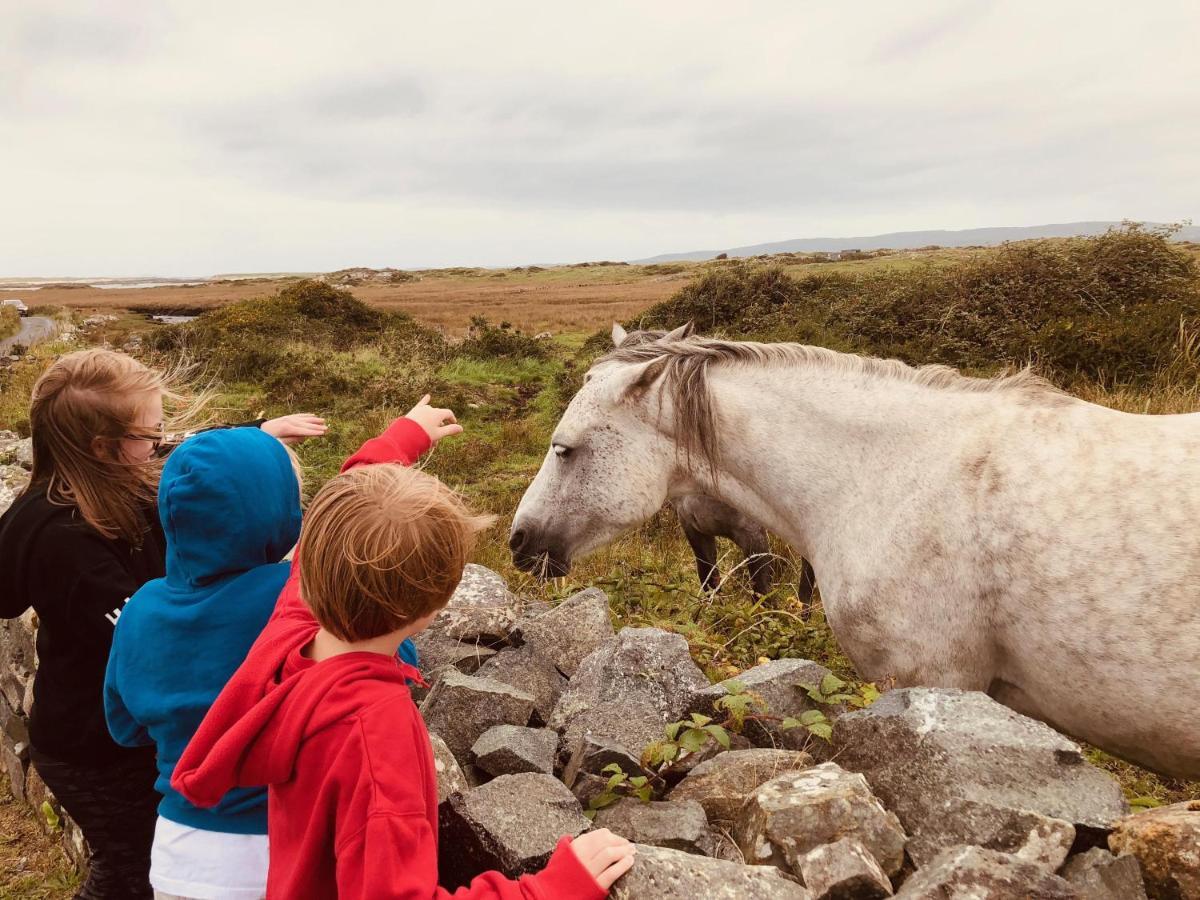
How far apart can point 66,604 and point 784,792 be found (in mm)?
2520

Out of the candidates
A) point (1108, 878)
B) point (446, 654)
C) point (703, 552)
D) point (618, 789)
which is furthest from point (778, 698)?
point (703, 552)

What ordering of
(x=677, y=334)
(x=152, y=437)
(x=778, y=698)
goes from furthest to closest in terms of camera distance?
(x=677, y=334) → (x=778, y=698) → (x=152, y=437)

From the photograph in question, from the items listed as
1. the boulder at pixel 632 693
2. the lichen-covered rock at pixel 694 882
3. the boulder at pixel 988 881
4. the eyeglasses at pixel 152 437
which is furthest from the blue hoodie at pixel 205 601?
the boulder at pixel 988 881

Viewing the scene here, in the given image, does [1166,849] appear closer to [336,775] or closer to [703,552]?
[336,775]

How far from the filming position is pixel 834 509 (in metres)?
3.52

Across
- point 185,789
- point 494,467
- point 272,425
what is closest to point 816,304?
point 494,467

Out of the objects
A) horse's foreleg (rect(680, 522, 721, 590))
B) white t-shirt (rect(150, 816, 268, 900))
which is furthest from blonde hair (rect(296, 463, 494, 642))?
horse's foreleg (rect(680, 522, 721, 590))

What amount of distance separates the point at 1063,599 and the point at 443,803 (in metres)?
2.43

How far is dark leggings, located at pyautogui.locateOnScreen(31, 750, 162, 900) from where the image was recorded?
266 cm

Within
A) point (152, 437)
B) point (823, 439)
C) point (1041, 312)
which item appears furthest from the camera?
point (1041, 312)

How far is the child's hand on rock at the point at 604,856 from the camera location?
5.60ft

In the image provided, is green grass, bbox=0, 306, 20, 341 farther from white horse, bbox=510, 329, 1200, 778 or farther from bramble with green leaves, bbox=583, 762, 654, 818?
bramble with green leaves, bbox=583, 762, 654, 818

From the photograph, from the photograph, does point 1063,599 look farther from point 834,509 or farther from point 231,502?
point 231,502

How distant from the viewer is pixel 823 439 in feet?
11.8
